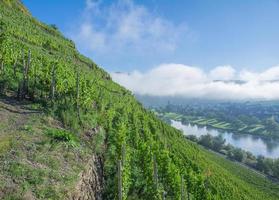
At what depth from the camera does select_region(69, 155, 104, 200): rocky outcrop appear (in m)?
26.8

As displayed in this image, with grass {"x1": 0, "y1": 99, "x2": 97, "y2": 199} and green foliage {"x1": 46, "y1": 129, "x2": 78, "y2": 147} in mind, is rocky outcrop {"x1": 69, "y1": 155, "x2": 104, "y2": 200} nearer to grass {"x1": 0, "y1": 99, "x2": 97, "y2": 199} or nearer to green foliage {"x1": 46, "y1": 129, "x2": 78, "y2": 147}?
grass {"x1": 0, "y1": 99, "x2": 97, "y2": 199}

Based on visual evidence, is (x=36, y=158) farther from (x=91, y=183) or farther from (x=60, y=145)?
(x=91, y=183)

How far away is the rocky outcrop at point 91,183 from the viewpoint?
26.8 metres

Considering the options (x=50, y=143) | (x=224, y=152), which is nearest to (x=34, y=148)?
(x=50, y=143)

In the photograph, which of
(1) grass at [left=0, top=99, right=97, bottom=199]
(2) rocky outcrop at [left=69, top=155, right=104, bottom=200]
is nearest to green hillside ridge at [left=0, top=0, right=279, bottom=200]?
(1) grass at [left=0, top=99, right=97, bottom=199]

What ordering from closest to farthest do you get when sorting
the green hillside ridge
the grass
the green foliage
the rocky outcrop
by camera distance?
the grass
the green hillside ridge
the rocky outcrop
the green foliage

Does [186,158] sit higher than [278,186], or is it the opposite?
[186,158]

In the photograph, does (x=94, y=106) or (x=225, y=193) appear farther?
(x=225, y=193)

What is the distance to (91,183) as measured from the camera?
31688 mm

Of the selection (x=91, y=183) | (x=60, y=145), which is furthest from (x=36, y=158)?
(x=91, y=183)

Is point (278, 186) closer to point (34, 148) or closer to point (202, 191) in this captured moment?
point (202, 191)

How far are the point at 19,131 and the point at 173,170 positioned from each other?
88.4 ft

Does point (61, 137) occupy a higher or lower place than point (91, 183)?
higher

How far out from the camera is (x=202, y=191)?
196 feet
